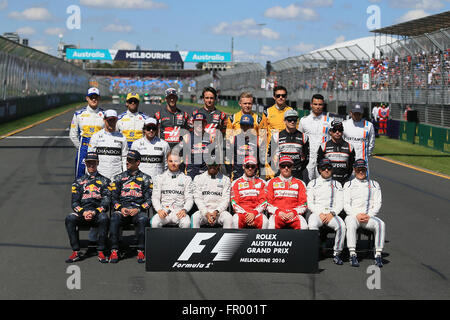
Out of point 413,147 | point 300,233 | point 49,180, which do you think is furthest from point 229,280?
point 413,147

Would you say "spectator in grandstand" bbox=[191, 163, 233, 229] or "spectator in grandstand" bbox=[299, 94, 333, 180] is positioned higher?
"spectator in grandstand" bbox=[299, 94, 333, 180]

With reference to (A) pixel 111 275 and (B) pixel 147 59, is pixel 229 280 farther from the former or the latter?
(B) pixel 147 59

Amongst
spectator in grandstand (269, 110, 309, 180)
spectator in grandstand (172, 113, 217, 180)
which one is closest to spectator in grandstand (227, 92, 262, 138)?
spectator in grandstand (172, 113, 217, 180)

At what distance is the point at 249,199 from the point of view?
811 centimetres

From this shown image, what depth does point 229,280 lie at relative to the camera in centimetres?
700

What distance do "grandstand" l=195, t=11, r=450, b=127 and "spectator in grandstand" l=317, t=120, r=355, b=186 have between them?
1744 centimetres

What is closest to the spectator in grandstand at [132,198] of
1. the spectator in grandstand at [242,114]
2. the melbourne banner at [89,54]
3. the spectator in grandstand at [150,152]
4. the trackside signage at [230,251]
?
the spectator in grandstand at [150,152]

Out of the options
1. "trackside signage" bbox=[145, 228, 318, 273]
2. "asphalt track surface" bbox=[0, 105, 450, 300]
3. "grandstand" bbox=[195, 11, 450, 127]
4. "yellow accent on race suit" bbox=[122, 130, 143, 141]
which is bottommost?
"asphalt track surface" bbox=[0, 105, 450, 300]

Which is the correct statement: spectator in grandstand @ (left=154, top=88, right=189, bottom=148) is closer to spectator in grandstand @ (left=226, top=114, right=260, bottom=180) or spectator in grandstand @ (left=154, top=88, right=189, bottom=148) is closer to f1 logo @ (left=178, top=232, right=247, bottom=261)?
spectator in grandstand @ (left=226, top=114, right=260, bottom=180)

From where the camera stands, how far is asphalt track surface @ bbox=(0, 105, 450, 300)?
648 centimetres

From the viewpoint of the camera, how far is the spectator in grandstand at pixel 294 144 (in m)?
8.91

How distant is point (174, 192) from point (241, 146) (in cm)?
141

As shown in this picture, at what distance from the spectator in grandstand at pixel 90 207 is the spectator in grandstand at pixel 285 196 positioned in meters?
2.05

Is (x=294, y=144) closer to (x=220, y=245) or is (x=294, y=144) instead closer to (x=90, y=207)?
(x=220, y=245)
